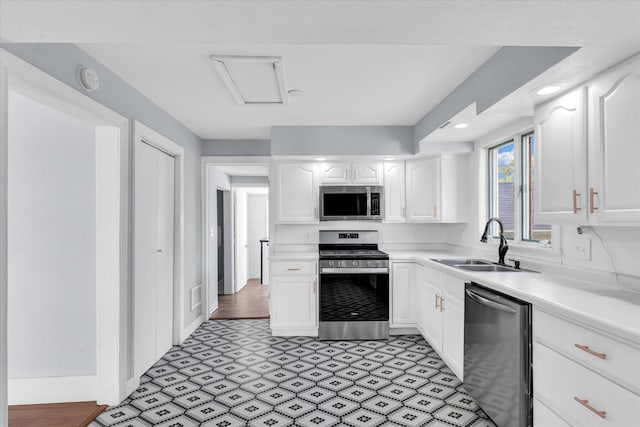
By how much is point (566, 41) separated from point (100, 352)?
3.25 m

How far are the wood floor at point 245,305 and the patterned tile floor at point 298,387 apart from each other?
3.22ft

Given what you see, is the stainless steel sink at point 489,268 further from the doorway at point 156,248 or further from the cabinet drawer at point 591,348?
the doorway at point 156,248

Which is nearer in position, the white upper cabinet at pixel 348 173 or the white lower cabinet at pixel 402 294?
the white lower cabinet at pixel 402 294

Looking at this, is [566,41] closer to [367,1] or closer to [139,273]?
[367,1]

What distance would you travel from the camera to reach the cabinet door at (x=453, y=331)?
106 inches

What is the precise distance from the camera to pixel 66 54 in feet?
6.68

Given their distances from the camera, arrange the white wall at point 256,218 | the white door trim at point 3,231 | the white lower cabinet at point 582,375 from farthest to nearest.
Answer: the white wall at point 256,218, the white door trim at point 3,231, the white lower cabinet at point 582,375

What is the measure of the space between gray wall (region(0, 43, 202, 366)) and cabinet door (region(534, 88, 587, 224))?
282 cm

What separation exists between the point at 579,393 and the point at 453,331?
4.40 feet

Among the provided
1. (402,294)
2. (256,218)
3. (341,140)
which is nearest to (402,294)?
(402,294)

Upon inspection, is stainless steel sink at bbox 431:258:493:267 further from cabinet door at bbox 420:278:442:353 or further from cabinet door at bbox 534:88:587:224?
cabinet door at bbox 534:88:587:224

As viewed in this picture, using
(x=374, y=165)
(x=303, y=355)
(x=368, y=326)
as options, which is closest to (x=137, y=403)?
(x=303, y=355)

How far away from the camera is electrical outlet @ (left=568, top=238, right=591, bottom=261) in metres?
2.13

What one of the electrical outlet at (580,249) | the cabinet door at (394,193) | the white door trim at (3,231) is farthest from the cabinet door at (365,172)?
the white door trim at (3,231)
